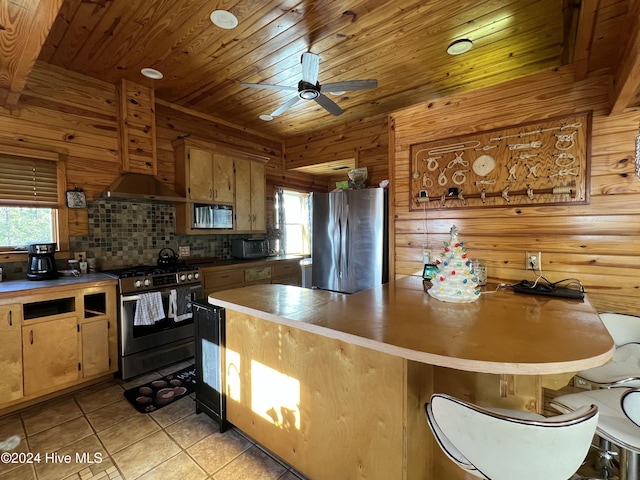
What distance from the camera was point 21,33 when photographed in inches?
65.8

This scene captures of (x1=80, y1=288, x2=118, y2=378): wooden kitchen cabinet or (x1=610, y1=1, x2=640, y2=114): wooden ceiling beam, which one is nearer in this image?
(x1=610, y1=1, x2=640, y2=114): wooden ceiling beam

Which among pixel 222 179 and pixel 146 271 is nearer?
pixel 146 271

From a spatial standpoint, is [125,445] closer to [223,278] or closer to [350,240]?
[223,278]

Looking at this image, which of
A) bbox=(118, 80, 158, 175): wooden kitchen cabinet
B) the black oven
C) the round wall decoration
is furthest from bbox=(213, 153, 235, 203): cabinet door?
the round wall decoration

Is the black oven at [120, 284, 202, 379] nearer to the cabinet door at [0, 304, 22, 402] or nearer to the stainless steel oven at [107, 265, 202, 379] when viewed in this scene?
the stainless steel oven at [107, 265, 202, 379]

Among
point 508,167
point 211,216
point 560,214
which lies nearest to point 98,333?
point 211,216

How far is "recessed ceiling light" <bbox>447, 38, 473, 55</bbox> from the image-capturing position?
2344mm

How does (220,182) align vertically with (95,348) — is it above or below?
above

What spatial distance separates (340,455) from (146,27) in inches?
122

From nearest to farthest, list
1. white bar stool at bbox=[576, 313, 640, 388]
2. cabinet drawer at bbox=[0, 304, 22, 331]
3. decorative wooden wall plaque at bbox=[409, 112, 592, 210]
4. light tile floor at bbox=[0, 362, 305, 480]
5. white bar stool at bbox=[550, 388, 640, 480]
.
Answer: white bar stool at bbox=[550, 388, 640, 480] < white bar stool at bbox=[576, 313, 640, 388] < light tile floor at bbox=[0, 362, 305, 480] < decorative wooden wall plaque at bbox=[409, 112, 592, 210] < cabinet drawer at bbox=[0, 304, 22, 331]

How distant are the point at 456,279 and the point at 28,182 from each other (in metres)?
3.66

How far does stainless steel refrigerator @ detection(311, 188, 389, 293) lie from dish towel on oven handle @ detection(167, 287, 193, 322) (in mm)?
1557

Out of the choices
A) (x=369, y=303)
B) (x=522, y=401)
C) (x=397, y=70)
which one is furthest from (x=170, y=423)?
(x=397, y=70)

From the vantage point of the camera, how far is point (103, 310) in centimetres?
261
